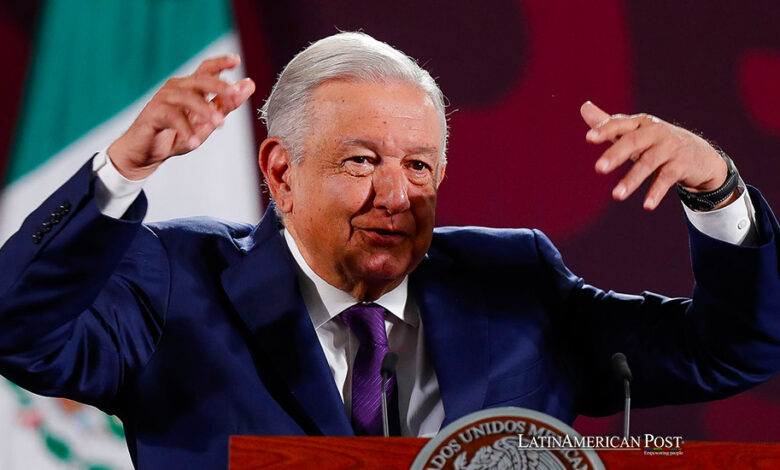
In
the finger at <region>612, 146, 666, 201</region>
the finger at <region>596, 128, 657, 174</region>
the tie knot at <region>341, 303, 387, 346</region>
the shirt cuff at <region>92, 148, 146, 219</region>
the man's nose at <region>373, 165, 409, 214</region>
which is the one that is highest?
the shirt cuff at <region>92, 148, 146, 219</region>

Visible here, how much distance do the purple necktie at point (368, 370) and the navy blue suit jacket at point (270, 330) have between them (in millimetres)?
70

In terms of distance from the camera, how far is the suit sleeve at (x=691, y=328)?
1573mm

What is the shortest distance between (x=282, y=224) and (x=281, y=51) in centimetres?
97

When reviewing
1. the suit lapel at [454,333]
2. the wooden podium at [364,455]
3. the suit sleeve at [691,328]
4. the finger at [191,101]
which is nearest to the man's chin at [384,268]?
the suit lapel at [454,333]

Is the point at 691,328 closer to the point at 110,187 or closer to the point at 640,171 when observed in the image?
the point at 640,171

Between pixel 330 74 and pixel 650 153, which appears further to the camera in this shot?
pixel 330 74

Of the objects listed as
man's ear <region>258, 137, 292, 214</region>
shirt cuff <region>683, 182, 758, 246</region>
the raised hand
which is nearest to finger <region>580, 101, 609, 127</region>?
the raised hand

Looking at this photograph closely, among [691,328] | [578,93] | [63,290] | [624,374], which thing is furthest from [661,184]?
[578,93]

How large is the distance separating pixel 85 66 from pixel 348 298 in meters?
1.32

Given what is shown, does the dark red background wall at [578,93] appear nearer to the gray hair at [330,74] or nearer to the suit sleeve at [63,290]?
the gray hair at [330,74]

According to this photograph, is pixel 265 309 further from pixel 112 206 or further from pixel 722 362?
pixel 722 362

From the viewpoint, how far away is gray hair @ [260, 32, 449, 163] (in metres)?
1.70

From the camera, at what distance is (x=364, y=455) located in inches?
43.5

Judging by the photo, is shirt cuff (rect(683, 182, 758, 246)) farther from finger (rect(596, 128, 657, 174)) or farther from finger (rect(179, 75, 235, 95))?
finger (rect(179, 75, 235, 95))
